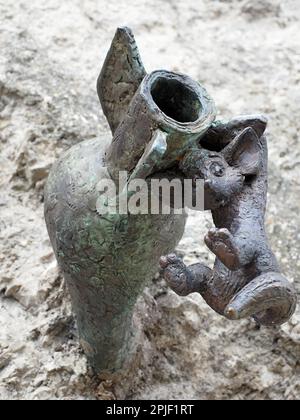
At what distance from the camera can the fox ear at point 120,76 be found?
892mm

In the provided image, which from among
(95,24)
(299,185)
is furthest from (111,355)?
(95,24)

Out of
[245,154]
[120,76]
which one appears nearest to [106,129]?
[120,76]

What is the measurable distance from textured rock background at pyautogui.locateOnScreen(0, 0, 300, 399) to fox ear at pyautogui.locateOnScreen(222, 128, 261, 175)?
41 cm

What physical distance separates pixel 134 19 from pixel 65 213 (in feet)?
2.45

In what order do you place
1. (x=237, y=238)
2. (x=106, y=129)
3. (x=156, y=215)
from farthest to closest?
(x=106, y=129)
(x=156, y=215)
(x=237, y=238)

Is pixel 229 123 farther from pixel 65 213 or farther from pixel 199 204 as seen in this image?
pixel 65 213

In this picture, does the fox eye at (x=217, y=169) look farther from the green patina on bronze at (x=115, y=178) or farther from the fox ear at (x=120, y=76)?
the fox ear at (x=120, y=76)

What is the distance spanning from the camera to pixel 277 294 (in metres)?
0.74

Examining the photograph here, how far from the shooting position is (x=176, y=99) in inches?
34.4

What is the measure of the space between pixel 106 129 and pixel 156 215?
0.48 metres

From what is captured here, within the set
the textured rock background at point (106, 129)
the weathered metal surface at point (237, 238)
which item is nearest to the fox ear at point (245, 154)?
the weathered metal surface at point (237, 238)

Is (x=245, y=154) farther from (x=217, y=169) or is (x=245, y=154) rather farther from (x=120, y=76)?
(x=120, y=76)

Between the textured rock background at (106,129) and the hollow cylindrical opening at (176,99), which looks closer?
the hollow cylindrical opening at (176,99)

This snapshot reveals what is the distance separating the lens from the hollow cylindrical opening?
2.78 feet
